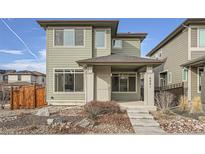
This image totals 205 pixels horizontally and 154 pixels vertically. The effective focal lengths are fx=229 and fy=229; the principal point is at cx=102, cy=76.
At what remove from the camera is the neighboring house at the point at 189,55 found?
14.0 meters

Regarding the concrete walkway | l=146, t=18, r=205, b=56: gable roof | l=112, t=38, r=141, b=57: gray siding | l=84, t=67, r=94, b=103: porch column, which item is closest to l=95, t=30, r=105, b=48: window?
l=112, t=38, r=141, b=57: gray siding

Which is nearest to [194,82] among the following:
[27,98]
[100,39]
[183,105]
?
[183,105]

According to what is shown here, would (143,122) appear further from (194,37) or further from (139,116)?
(194,37)

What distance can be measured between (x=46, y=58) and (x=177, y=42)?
365 inches

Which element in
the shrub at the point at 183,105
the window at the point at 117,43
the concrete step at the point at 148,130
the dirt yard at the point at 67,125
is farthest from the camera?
the window at the point at 117,43

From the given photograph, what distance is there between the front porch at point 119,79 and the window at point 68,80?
1383 mm

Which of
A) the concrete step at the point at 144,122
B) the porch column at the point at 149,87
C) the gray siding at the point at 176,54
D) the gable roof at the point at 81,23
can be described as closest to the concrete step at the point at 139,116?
the concrete step at the point at 144,122

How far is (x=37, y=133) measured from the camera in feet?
27.4

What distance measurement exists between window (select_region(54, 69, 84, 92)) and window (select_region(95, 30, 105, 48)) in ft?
7.22

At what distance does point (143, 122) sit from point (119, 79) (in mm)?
6558

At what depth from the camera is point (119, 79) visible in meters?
16.2

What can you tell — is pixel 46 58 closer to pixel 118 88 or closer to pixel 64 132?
pixel 118 88

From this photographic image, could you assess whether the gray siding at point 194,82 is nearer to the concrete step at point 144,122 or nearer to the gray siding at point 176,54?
the gray siding at point 176,54
